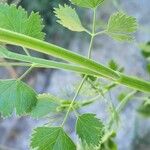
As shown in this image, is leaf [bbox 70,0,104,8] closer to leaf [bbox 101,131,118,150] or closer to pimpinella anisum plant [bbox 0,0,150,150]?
pimpinella anisum plant [bbox 0,0,150,150]

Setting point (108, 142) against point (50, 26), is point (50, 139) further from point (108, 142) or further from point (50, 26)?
point (50, 26)

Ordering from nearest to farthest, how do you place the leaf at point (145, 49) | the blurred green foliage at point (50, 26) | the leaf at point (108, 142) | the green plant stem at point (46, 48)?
the green plant stem at point (46, 48)
the leaf at point (108, 142)
the leaf at point (145, 49)
the blurred green foliage at point (50, 26)

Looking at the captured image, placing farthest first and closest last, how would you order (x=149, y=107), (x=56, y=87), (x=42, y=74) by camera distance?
(x=42, y=74) → (x=56, y=87) → (x=149, y=107)

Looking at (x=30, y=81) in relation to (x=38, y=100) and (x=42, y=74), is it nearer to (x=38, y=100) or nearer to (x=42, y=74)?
(x=42, y=74)

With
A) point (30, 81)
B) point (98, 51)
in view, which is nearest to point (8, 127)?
point (30, 81)

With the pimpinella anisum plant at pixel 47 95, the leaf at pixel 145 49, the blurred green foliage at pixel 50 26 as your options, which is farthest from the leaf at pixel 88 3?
the blurred green foliage at pixel 50 26

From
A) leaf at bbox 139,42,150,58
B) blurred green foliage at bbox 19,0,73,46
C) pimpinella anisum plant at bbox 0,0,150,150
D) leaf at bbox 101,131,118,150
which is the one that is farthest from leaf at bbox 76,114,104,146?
blurred green foliage at bbox 19,0,73,46

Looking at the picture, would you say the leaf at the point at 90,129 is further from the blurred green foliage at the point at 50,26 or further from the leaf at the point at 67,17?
the blurred green foliage at the point at 50,26
